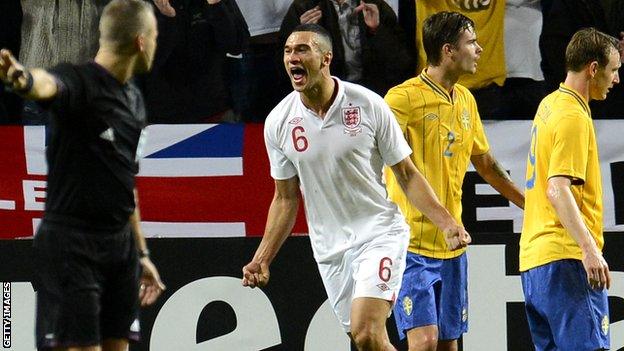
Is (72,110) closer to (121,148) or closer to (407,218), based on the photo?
(121,148)

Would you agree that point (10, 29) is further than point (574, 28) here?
No

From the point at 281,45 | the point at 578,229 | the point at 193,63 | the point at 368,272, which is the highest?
the point at 281,45

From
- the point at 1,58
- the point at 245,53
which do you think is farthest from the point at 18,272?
the point at 1,58

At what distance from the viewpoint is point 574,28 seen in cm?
898

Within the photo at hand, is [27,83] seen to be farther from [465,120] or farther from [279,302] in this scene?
[279,302]

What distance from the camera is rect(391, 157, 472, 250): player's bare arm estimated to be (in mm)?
6465

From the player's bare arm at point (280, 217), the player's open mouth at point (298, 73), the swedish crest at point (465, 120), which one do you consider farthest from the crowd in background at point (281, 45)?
the player's open mouth at point (298, 73)

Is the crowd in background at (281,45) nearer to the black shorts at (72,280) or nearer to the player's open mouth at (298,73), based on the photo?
the player's open mouth at (298,73)

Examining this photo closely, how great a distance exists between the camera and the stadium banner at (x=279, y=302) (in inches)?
340

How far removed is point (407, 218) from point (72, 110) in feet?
8.71

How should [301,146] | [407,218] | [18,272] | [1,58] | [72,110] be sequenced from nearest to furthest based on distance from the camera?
[1,58] < [72,110] < [301,146] < [407,218] < [18,272]

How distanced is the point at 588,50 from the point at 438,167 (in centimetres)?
115

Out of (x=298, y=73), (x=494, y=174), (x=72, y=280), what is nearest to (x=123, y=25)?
(x=72, y=280)

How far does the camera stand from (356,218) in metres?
6.85
